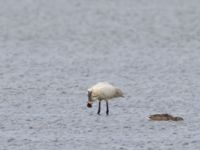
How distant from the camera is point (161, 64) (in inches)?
991

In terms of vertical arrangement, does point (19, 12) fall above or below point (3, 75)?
above

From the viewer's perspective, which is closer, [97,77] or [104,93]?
[104,93]

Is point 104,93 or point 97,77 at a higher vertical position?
point 97,77

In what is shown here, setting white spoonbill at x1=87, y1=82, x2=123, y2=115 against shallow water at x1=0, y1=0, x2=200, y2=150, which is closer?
shallow water at x1=0, y1=0, x2=200, y2=150

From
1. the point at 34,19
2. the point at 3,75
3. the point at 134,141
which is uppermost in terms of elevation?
the point at 34,19

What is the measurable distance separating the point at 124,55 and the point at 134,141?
487 inches

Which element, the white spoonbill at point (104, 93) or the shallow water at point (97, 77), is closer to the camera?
the shallow water at point (97, 77)

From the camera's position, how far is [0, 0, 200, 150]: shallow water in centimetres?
1544

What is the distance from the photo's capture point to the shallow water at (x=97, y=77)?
50.6ft

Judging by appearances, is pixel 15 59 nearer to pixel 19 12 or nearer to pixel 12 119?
pixel 12 119

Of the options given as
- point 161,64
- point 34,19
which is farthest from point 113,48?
point 34,19

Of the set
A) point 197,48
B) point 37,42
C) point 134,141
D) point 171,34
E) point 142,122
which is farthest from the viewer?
point 171,34

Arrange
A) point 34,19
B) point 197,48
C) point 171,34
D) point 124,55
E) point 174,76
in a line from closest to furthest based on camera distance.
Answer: point 174,76
point 124,55
point 197,48
point 171,34
point 34,19

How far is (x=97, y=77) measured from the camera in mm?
22750
